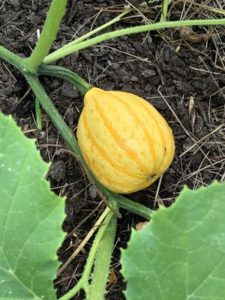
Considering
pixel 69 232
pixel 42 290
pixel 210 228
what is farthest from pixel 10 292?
pixel 69 232

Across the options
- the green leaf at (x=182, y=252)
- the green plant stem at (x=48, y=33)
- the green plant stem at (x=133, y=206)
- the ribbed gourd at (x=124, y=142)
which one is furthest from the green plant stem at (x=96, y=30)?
the green leaf at (x=182, y=252)

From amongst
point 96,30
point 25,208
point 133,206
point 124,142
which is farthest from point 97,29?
point 25,208

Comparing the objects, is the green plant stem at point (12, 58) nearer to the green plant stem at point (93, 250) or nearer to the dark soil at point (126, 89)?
the dark soil at point (126, 89)

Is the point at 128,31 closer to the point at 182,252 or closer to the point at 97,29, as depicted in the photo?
the point at 97,29

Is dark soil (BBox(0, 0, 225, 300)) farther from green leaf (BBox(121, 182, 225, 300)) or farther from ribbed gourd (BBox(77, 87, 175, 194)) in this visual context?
green leaf (BBox(121, 182, 225, 300))

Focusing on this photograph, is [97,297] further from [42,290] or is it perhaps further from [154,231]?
[154,231]

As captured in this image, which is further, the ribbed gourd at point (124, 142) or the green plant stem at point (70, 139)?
the green plant stem at point (70, 139)
